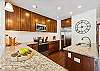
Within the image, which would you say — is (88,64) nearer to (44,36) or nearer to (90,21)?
(90,21)

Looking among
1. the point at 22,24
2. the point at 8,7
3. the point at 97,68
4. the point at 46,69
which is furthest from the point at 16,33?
the point at 46,69

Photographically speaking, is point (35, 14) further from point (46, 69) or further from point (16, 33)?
point (46, 69)

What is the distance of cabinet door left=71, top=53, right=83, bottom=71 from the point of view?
222 cm

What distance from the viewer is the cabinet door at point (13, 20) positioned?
3590mm

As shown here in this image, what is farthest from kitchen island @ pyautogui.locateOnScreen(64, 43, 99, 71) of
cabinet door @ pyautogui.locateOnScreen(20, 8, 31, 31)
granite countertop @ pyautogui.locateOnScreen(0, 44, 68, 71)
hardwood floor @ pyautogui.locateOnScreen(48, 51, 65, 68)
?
cabinet door @ pyautogui.locateOnScreen(20, 8, 31, 31)

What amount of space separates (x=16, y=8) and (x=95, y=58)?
3.15 meters

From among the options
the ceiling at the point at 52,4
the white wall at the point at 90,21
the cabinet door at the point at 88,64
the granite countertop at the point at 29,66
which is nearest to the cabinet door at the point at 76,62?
the cabinet door at the point at 88,64

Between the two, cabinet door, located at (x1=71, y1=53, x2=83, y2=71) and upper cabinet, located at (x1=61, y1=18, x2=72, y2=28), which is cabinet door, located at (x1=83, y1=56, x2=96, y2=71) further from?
upper cabinet, located at (x1=61, y1=18, x2=72, y2=28)

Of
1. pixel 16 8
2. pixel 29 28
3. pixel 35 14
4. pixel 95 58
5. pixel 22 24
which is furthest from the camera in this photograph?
pixel 35 14

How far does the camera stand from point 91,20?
5.88 meters

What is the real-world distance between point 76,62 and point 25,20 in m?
2.87

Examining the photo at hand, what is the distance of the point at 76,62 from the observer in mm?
2344

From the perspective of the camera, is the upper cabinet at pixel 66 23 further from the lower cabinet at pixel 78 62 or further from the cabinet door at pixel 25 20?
the lower cabinet at pixel 78 62

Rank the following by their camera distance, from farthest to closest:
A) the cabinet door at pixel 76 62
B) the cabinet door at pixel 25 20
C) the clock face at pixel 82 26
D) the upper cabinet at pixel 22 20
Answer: the clock face at pixel 82 26
the cabinet door at pixel 25 20
the upper cabinet at pixel 22 20
the cabinet door at pixel 76 62
